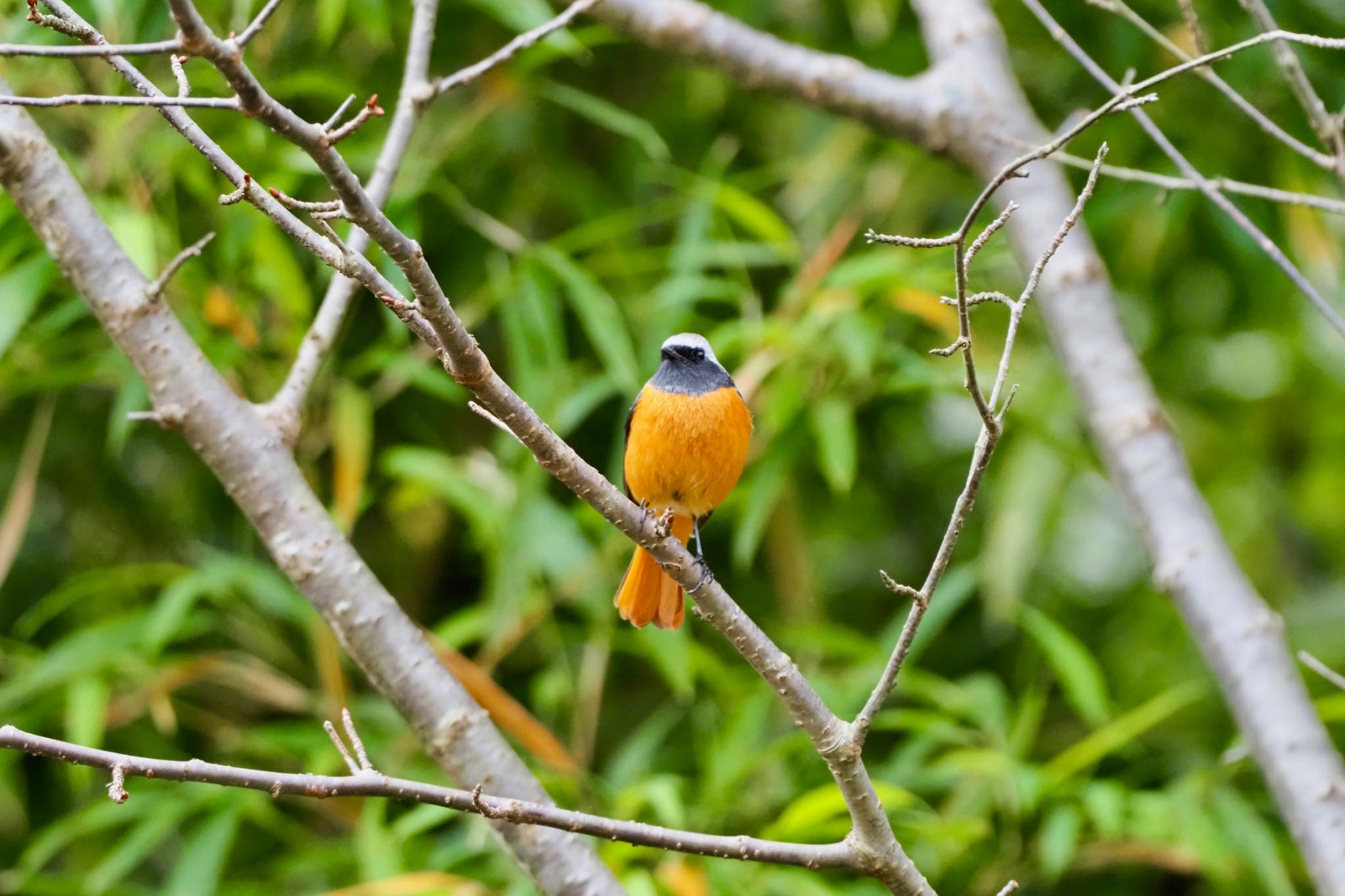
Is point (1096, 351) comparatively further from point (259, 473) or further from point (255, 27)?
point (255, 27)

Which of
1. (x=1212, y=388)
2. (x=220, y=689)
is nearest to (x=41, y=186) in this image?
(x=220, y=689)

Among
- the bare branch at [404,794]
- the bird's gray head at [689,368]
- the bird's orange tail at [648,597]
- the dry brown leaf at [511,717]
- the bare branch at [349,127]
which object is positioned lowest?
the dry brown leaf at [511,717]

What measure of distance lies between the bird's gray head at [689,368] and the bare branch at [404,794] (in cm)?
161

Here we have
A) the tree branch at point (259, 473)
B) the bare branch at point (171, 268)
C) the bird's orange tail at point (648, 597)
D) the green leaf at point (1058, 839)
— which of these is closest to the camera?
the bare branch at point (171, 268)

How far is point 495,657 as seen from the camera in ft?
12.0

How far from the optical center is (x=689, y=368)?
11.0 ft

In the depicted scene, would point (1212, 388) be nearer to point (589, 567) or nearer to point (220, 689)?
point (589, 567)

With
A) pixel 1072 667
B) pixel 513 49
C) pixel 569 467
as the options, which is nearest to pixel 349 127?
pixel 569 467

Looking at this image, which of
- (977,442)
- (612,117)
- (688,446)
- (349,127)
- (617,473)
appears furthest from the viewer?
(617,473)

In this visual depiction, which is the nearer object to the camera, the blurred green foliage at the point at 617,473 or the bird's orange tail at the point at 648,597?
the bird's orange tail at the point at 648,597

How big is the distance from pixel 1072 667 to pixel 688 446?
4.01 feet

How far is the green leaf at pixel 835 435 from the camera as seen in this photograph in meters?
3.28

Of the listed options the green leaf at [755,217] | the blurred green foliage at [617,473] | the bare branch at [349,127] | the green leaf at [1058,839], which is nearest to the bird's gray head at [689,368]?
the blurred green foliage at [617,473]

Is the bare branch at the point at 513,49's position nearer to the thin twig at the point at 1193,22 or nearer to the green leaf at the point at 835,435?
the thin twig at the point at 1193,22
